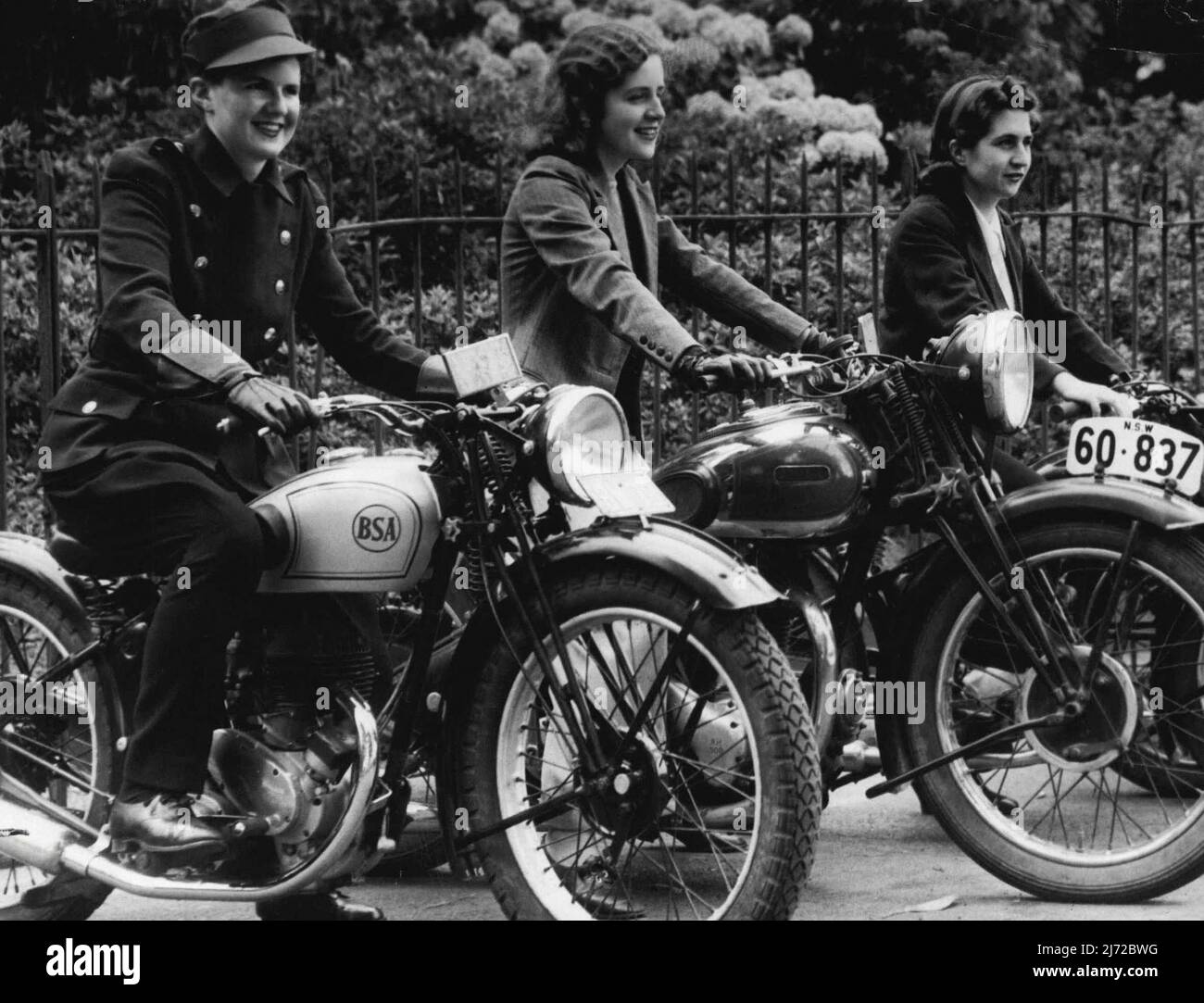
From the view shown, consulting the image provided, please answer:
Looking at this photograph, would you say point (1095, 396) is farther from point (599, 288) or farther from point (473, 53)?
point (473, 53)

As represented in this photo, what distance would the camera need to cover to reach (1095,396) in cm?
504

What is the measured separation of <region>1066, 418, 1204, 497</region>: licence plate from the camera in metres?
4.65

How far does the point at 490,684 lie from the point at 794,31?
8089 mm

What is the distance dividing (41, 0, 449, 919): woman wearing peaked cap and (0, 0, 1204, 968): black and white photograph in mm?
10

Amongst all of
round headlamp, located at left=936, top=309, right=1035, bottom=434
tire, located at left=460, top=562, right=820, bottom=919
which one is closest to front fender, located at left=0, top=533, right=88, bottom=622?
tire, located at left=460, top=562, right=820, bottom=919

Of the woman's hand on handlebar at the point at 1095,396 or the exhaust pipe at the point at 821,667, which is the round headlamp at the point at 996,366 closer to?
the woman's hand on handlebar at the point at 1095,396

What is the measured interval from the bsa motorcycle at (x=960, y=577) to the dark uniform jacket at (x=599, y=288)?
276 mm

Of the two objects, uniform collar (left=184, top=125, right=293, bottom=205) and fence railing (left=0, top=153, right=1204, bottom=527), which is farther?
fence railing (left=0, top=153, right=1204, bottom=527)

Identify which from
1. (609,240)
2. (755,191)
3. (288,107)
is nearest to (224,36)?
(288,107)

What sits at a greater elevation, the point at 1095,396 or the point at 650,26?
the point at 650,26

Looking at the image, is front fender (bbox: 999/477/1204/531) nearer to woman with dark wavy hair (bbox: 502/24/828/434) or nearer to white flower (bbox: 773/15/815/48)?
woman with dark wavy hair (bbox: 502/24/828/434)

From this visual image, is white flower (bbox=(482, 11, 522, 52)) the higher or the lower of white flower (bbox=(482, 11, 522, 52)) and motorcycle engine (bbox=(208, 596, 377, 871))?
the higher

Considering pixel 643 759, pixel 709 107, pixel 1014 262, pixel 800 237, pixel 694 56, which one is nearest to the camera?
pixel 643 759

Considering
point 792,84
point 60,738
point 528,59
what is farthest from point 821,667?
point 528,59
